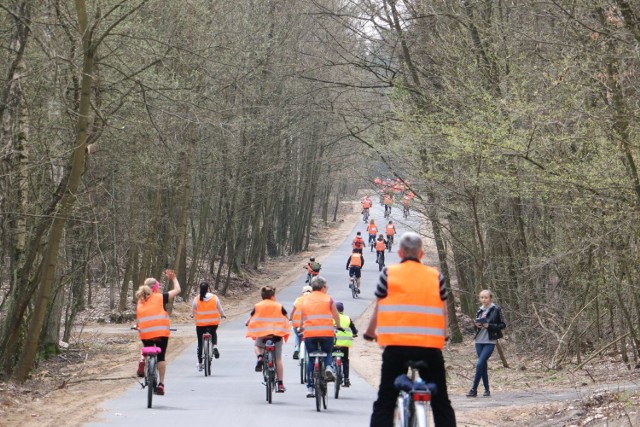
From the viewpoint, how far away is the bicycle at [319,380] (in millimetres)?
14898

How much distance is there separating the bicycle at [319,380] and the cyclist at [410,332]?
7.07 m

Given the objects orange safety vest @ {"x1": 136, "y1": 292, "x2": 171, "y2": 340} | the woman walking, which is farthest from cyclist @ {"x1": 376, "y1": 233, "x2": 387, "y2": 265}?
orange safety vest @ {"x1": 136, "y1": 292, "x2": 171, "y2": 340}

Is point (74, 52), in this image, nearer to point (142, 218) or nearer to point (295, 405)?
point (295, 405)

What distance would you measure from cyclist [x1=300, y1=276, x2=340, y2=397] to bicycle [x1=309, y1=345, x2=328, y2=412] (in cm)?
16

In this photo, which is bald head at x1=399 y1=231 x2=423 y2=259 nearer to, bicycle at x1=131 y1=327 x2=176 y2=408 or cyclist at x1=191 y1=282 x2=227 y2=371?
bicycle at x1=131 y1=327 x2=176 y2=408

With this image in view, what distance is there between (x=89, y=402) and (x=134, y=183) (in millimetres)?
11551

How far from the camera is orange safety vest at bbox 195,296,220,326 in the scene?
2038 cm

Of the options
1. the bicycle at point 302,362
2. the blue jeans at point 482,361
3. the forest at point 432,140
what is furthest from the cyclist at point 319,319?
the forest at point 432,140

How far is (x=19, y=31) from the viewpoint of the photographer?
653 inches

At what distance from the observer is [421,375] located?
7875mm

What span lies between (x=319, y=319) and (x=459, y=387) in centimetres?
586

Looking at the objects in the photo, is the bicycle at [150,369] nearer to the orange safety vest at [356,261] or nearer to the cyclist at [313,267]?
the cyclist at [313,267]

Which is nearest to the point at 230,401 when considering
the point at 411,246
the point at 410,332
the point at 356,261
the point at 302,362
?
the point at 302,362

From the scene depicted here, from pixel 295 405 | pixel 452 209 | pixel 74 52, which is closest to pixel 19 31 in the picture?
pixel 74 52
